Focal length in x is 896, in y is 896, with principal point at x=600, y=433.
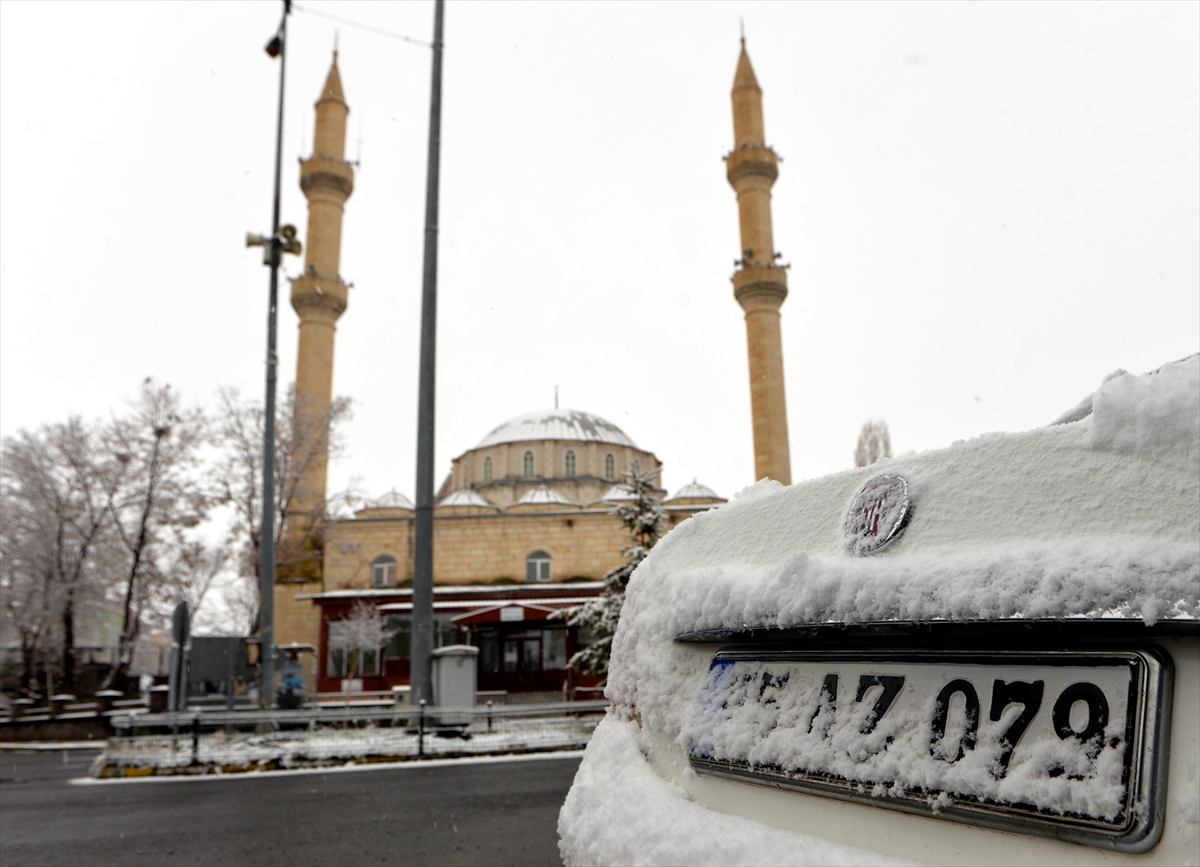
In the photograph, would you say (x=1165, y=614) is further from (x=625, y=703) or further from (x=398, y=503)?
(x=398, y=503)

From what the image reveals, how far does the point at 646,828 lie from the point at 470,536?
34.6m

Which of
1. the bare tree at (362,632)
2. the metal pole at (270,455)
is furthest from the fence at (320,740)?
the bare tree at (362,632)

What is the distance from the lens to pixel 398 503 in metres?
43.4

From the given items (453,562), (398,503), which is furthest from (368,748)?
(398,503)

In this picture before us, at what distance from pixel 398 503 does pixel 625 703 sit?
140ft

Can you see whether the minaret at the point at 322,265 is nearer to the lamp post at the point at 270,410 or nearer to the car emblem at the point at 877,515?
the lamp post at the point at 270,410

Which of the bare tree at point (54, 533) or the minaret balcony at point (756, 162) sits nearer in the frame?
the bare tree at point (54, 533)

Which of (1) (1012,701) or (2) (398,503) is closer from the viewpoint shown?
(1) (1012,701)

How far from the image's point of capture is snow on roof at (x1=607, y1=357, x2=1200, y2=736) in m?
1.14

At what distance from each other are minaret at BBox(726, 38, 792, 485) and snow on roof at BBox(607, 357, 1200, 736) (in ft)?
116

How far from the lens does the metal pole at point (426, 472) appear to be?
1148 cm

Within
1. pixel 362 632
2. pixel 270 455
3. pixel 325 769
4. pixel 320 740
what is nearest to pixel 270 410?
pixel 270 455

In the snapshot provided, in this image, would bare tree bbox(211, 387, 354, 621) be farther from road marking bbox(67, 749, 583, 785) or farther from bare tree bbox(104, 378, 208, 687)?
road marking bbox(67, 749, 583, 785)

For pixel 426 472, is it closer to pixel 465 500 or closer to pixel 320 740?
pixel 320 740
